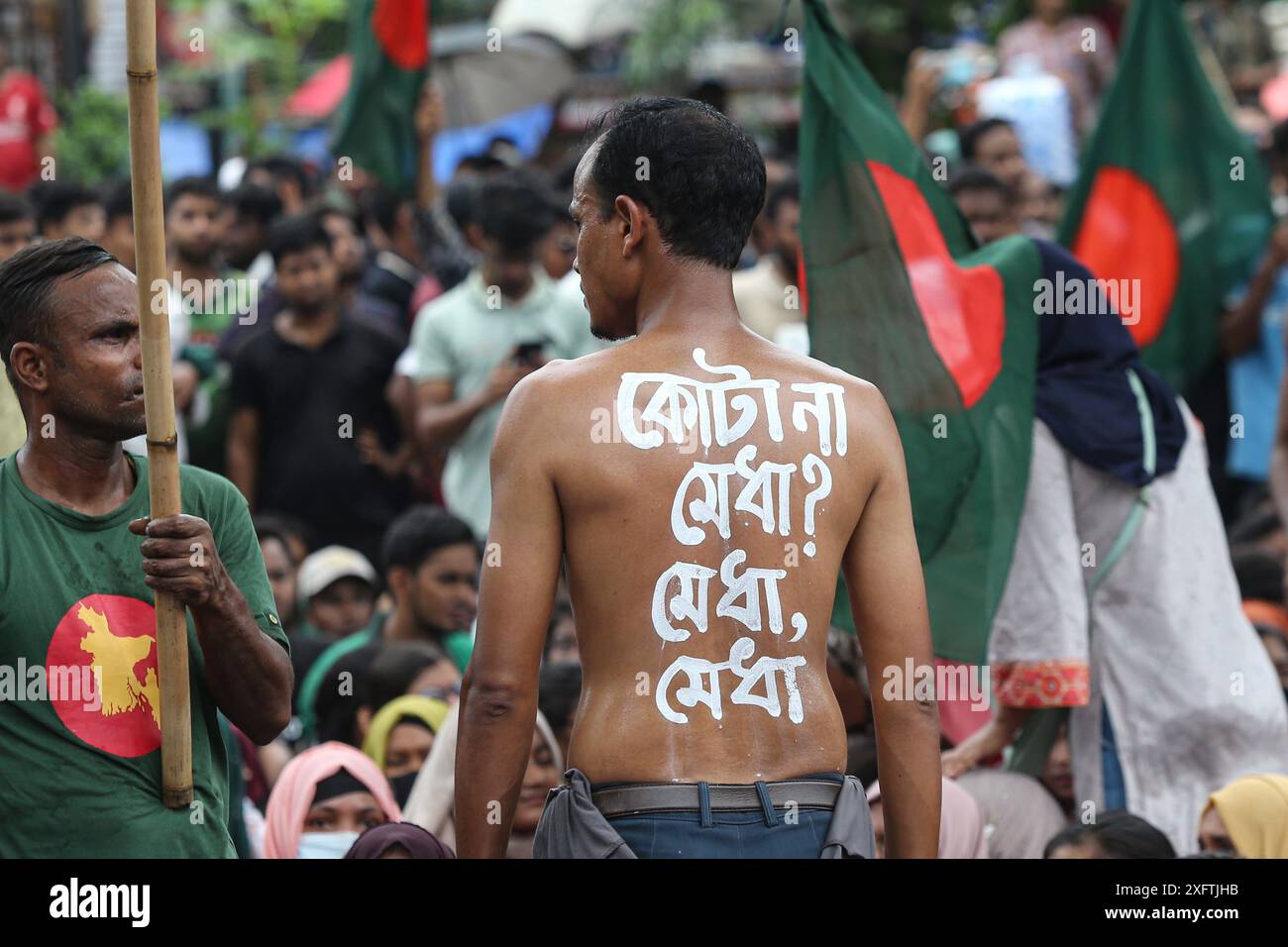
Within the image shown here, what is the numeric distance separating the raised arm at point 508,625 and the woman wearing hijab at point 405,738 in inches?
106

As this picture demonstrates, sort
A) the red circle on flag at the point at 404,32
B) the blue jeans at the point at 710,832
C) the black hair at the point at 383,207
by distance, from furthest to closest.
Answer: the black hair at the point at 383,207 → the red circle on flag at the point at 404,32 → the blue jeans at the point at 710,832

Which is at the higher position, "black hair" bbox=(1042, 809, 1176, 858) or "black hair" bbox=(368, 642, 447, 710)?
"black hair" bbox=(368, 642, 447, 710)

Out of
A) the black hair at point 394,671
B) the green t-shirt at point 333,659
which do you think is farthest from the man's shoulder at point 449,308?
the black hair at point 394,671

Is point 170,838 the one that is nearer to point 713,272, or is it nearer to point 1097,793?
point 713,272

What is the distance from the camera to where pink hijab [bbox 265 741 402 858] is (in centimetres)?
542

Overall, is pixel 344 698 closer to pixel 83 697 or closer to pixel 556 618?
pixel 556 618

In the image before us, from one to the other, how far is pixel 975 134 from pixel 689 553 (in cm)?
637

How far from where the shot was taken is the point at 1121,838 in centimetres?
481

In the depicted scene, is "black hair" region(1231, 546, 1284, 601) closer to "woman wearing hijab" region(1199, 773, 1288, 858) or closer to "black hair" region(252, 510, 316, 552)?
"woman wearing hijab" region(1199, 773, 1288, 858)

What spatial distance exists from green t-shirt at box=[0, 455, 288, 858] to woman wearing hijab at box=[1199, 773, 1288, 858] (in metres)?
2.68

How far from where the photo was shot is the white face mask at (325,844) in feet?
17.6

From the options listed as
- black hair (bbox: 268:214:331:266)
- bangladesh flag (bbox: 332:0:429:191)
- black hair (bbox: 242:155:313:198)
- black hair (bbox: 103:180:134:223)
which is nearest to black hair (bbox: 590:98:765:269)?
black hair (bbox: 268:214:331:266)

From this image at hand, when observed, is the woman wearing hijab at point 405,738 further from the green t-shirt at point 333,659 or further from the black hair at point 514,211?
the black hair at point 514,211

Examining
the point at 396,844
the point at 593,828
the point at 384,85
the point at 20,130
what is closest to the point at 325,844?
the point at 396,844
